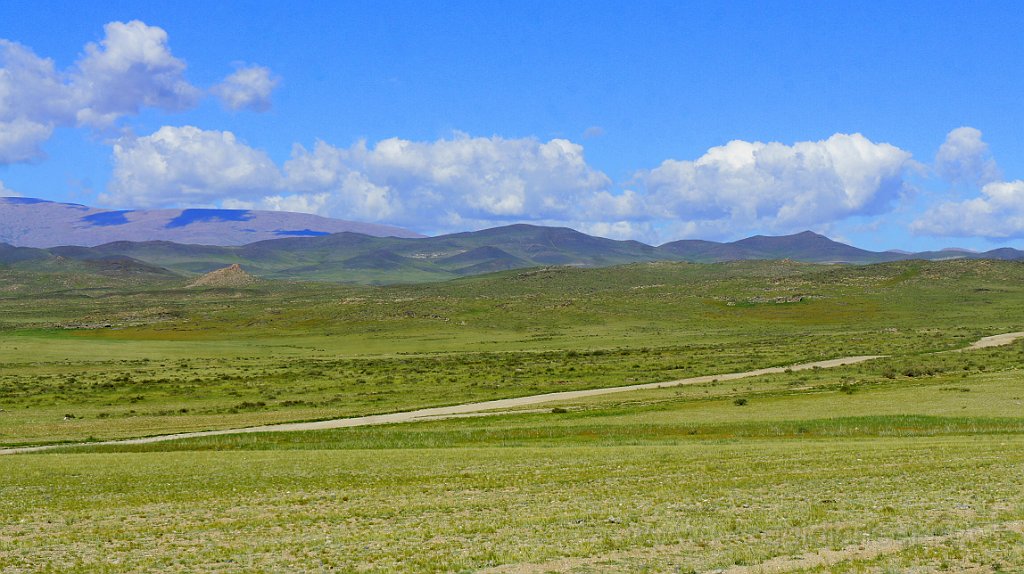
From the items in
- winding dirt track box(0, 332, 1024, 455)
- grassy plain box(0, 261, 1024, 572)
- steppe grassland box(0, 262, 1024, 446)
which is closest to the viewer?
grassy plain box(0, 261, 1024, 572)

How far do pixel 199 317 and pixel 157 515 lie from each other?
579 feet

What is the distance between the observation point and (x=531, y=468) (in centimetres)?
2814

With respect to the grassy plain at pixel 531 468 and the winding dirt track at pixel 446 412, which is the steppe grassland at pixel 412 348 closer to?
the grassy plain at pixel 531 468

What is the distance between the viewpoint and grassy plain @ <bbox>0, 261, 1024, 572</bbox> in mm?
16500

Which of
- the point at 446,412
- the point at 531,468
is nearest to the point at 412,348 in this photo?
the point at 446,412

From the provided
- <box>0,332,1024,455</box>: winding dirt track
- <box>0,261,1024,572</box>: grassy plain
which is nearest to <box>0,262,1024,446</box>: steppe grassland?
<box>0,261,1024,572</box>: grassy plain

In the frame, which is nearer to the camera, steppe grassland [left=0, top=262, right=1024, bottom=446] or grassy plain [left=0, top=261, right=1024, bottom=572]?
grassy plain [left=0, top=261, right=1024, bottom=572]

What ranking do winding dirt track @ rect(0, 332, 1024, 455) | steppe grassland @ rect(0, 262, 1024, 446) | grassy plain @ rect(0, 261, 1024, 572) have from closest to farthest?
1. grassy plain @ rect(0, 261, 1024, 572)
2. winding dirt track @ rect(0, 332, 1024, 455)
3. steppe grassland @ rect(0, 262, 1024, 446)

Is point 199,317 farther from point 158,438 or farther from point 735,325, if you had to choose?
point 158,438

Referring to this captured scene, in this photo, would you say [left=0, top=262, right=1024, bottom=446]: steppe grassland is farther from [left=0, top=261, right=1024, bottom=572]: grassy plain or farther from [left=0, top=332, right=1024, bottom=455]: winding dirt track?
[left=0, top=332, right=1024, bottom=455]: winding dirt track

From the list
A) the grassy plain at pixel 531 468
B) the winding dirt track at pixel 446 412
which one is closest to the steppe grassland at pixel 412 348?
the grassy plain at pixel 531 468

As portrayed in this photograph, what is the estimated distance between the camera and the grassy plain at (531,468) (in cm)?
1650

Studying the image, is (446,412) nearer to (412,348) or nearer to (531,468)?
(531,468)

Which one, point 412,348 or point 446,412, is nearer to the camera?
point 446,412
